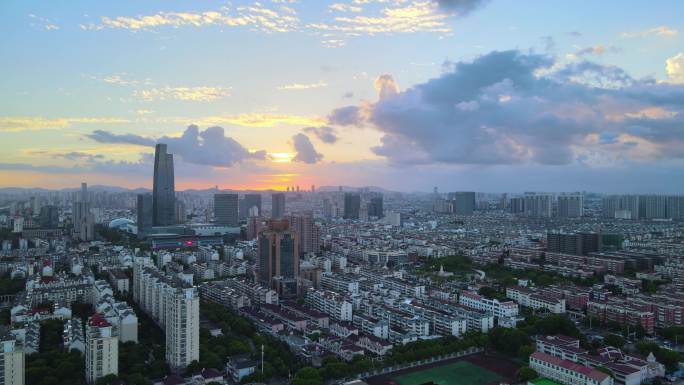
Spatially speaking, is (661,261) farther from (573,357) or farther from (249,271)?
(249,271)

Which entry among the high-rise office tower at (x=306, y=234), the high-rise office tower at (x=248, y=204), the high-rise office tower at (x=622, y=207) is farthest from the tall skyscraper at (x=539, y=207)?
the high-rise office tower at (x=306, y=234)

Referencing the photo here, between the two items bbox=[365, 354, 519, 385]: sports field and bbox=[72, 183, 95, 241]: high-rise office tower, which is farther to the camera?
bbox=[72, 183, 95, 241]: high-rise office tower

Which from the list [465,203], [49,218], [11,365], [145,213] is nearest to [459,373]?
[11,365]

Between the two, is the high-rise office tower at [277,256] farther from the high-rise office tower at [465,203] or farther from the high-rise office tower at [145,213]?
the high-rise office tower at [465,203]

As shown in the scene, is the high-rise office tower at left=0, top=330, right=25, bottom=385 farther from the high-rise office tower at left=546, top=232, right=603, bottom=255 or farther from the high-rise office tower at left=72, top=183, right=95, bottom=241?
the high-rise office tower at left=72, top=183, right=95, bottom=241

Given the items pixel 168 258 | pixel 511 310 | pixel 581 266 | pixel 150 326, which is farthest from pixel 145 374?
pixel 581 266

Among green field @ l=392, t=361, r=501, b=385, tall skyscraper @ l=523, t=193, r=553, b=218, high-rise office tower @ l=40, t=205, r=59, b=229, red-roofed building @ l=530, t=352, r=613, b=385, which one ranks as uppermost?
tall skyscraper @ l=523, t=193, r=553, b=218

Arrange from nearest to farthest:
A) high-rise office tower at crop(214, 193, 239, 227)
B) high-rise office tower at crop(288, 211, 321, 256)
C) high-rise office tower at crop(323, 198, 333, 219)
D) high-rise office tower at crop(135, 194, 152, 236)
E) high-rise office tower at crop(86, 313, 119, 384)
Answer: high-rise office tower at crop(86, 313, 119, 384) < high-rise office tower at crop(288, 211, 321, 256) < high-rise office tower at crop(135, 194, 152, 236) < high-rise office tower at crop(214, 193, 239, 227) < high-rise office tower at crop(323, 198, 333, 219)

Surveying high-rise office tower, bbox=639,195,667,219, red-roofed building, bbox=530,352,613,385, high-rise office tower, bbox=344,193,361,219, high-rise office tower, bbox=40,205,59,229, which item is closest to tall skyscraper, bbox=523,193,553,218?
high-rise office tower, bbox=639,195,667,219
